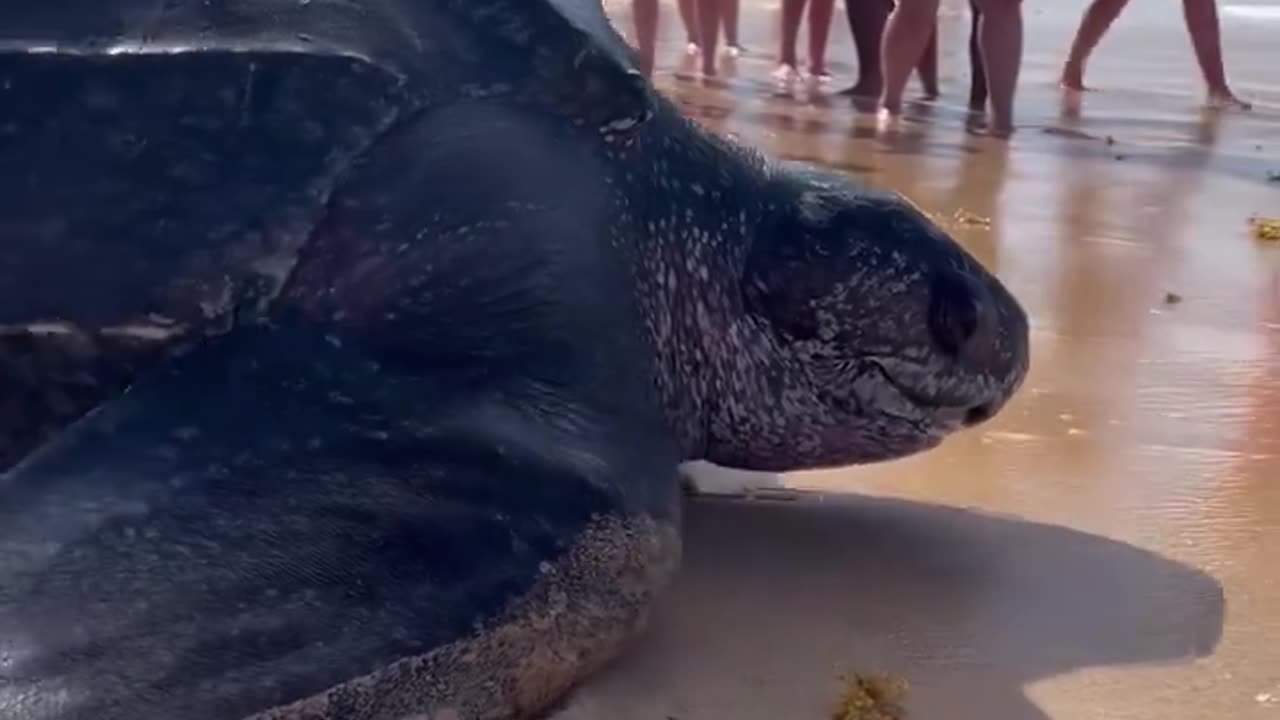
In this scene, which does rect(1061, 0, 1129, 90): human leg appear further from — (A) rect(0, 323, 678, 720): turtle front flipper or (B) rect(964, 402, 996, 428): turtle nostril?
(A) rect(0, 323, 678, 720): turtle front flipper

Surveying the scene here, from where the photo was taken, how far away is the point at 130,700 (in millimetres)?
908

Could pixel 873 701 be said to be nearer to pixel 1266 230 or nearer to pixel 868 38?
pixel 1266 230

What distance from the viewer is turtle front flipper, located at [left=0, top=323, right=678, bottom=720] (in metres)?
0.94

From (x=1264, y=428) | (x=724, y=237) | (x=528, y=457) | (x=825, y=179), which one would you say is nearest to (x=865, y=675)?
(x=528, y=457)

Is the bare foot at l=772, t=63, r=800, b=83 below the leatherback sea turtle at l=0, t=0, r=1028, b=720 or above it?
below

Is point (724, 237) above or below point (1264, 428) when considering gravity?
above

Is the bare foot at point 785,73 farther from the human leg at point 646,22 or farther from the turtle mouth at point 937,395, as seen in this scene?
the turtle mouth at point 937,395

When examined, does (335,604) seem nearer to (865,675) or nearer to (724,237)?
(865,675)

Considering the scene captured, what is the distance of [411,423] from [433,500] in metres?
0.07

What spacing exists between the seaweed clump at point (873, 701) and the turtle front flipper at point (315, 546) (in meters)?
0.16

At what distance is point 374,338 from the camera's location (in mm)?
1184

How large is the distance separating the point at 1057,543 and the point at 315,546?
83 cm

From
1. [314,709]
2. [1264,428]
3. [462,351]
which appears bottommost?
[1264,428]


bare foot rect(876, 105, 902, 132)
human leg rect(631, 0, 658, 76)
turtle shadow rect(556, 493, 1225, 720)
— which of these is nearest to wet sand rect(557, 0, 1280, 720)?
turtle shadow rect(556, 493, 1225, 720)
